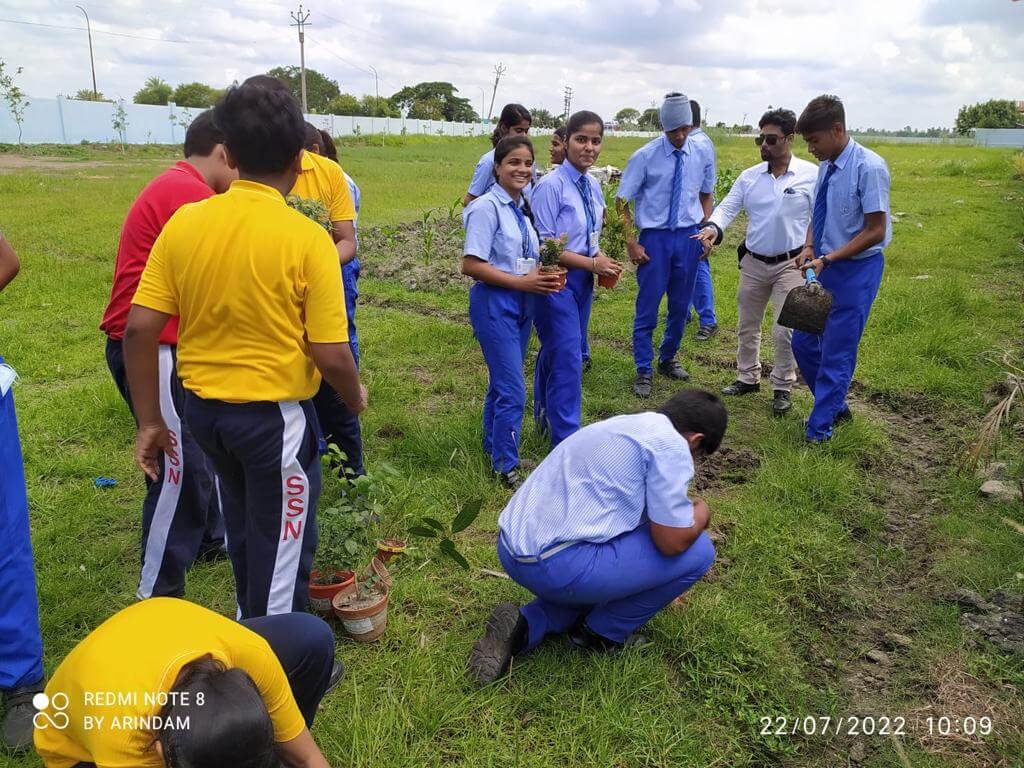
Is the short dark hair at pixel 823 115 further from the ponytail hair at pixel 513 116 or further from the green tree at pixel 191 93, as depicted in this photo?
the green tree at pixel 191 93

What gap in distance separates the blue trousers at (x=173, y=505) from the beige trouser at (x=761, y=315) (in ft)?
13.2

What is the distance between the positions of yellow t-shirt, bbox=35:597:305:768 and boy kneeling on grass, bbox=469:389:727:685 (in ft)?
3.57

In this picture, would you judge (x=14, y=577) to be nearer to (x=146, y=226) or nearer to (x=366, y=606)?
(x=366, y=606)

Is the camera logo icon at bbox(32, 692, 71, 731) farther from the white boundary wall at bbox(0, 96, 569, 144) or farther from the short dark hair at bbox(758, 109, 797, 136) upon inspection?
the white boundary wall at bbox(0, 96, 569, 144)

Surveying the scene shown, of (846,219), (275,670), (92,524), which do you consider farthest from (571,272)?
(275,670)

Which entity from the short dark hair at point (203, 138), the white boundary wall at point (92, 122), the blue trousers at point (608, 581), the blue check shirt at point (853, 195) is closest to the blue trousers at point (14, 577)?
the short dark hair at point (203, 138)

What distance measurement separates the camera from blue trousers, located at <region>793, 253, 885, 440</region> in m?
4.49

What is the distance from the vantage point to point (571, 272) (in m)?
4.64

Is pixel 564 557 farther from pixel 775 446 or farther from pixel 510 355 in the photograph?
pixel 775 446

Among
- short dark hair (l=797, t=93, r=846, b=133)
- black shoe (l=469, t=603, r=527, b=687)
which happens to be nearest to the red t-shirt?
black shoe (l=469, t=603, r=527, b=687)

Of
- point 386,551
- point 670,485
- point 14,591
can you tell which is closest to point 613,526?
point 670,485

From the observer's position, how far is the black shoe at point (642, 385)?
5539mm

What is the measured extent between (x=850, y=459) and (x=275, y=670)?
3902mm

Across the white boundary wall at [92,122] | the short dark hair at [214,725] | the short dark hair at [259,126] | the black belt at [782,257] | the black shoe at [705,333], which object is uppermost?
the white boundary wall at [92,122]
